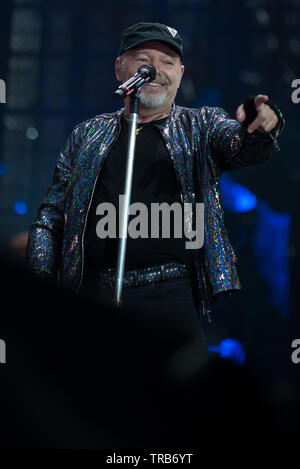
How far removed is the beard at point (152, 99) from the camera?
2035mm

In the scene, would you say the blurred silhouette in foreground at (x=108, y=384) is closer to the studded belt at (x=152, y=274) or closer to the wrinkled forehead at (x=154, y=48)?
the studded belt at (x=152, y=274)

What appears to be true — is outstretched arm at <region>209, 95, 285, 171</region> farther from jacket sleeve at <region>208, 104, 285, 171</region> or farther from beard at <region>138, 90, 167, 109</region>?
beard at <region>138, 90, 167, 109</region>

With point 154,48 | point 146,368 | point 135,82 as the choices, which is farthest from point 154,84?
point 146,368

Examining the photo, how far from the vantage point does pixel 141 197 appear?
194 centimetres

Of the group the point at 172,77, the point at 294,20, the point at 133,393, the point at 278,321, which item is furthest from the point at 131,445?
the point at 294,20

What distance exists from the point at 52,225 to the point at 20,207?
3.20 meters

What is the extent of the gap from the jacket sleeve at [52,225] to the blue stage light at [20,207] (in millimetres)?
3002

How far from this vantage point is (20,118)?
4984mm

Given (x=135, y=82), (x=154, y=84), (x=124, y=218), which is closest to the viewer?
(x=124, y=218)

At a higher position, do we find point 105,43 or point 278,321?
point 105,43

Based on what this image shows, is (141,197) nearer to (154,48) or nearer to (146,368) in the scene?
(154,48)

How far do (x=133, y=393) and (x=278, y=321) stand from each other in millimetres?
4393

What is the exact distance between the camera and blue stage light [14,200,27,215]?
16.8 ft

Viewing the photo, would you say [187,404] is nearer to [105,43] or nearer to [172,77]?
[172,77]
